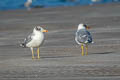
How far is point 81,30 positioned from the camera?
17.1 m

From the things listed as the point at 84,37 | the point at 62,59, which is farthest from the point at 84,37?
the point at 62,59

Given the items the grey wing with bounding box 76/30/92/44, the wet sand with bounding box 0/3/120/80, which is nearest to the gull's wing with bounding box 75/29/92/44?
the grey wing with bounding box 76/30/92/44

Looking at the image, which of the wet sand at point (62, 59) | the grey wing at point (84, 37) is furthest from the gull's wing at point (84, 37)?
the wet sand at point (62, 59)

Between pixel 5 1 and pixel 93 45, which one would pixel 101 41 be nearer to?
pixel 93 45

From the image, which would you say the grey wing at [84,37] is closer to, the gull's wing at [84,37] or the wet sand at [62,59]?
the gull's wing at [84,37]

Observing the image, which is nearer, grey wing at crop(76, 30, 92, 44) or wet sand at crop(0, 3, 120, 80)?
wet sand at crop(0, 3, 120, 80)

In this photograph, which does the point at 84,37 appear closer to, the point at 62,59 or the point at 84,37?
the point at 84,37

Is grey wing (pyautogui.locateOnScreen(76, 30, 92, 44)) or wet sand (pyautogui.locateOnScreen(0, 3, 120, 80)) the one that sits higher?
grey wing (pyautogui.locateOnScreen(76, 30, 92, 44))

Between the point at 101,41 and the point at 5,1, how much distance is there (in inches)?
1715

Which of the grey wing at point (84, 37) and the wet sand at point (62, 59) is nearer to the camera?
the wet sand at point (62, 59)

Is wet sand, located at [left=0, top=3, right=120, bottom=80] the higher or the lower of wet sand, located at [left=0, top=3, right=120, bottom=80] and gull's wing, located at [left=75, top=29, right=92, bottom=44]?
the lower

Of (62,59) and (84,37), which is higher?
(84,37)

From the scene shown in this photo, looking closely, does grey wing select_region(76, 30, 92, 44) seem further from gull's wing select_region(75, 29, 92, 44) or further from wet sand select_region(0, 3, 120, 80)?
wet sand select_region(0, 3, 120, 80)

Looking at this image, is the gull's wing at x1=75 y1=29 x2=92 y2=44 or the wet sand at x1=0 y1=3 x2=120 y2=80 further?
the gull's wing at x1=75 y1=29 x2=92 y2=44
